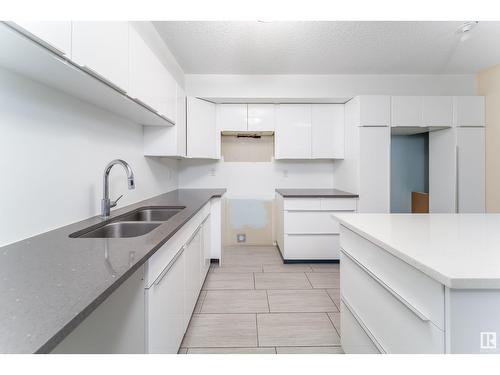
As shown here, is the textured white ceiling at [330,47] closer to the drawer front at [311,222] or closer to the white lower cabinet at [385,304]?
the drawer front at [311,222]

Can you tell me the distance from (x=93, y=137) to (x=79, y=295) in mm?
1403

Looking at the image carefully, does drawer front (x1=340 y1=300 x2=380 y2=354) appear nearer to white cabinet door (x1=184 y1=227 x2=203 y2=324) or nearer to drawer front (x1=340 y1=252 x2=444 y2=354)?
drawer front (x1=340 y1=252 x2=444 y2=354)

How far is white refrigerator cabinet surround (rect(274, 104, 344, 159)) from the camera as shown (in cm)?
362

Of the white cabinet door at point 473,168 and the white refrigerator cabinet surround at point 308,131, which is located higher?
the white refrigerator cabinet surround at point 308,131

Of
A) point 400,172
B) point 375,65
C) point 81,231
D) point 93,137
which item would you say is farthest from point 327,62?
point 81,231

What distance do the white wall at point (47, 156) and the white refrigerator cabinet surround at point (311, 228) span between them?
2.03 meters

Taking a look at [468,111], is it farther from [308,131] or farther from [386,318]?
[386,318]

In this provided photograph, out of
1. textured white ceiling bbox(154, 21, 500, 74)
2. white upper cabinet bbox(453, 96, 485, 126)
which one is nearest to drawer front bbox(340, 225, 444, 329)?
textured white ceiling bbox(154, 21, 500, 74)

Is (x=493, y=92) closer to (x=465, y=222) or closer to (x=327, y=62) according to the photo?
(x=327, y=62)

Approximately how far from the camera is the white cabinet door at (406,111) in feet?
10.7

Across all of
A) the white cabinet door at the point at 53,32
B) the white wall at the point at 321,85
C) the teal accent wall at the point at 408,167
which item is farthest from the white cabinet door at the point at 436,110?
the white cabinet door at the point at 53,32

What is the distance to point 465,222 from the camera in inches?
55.0

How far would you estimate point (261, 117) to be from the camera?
12.0ft

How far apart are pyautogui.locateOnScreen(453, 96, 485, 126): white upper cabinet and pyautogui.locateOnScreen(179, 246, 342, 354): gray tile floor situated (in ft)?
8.12
